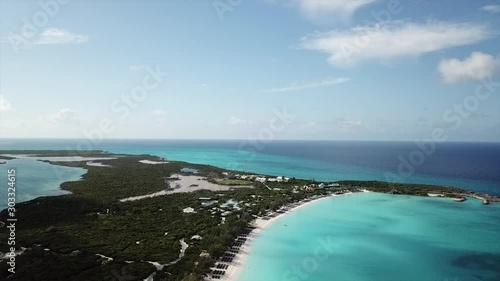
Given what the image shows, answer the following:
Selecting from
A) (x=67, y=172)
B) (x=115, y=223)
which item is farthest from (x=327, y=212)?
(x=67, y=172)

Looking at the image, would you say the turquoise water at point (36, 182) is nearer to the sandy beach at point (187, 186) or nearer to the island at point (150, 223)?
the island at point (150, 223)

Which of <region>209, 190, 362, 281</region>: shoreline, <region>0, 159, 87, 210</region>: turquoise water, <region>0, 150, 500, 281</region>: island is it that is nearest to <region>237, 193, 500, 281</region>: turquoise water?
<region>209, 190, 362, 281</region>: shoreline

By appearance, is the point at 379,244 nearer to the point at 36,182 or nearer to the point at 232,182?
the point at 232,182

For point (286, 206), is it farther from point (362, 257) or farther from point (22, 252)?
point (22, 252)

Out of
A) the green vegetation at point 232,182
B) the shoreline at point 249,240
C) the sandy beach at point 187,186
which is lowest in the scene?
the shoreline at point 249,240

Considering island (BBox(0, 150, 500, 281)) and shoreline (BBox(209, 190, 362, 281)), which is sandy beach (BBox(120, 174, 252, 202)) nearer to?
island (BBox(0, 150, 500, 281))

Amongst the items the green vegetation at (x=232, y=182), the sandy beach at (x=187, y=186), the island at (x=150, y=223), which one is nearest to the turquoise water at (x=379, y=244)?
the island at (x=150, y=223)

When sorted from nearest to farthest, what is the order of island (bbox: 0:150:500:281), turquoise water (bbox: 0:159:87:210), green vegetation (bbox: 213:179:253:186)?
island (bbox: 0:150:500:281) < turquoise water (bbox: 0:159:87:210) < green vegetation (bbox: 213:179:253:186)
